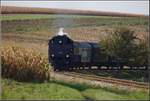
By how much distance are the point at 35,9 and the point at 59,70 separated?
92.7 inches

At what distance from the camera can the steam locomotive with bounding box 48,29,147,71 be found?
16.1 metres

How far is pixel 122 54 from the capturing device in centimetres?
1589

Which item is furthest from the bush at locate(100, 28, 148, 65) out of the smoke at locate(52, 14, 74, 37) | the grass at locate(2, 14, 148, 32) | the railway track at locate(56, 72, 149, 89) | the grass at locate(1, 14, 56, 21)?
the grass at locate(1, 14, 56, 21)

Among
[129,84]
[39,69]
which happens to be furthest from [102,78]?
[39,69]

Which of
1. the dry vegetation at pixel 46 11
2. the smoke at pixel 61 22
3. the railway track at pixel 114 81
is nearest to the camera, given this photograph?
the railway track at pixel 114 81

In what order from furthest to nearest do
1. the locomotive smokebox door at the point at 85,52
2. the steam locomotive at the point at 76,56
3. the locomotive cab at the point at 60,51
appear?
the locomotive smokebox door at the point at 85,52 < the locomotive cab at the point at 60,51 < the steam locomotive at the point at 76,56

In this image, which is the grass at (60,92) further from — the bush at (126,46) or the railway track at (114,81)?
the bush at (126,46)

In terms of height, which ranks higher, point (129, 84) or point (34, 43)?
point (34, 43)

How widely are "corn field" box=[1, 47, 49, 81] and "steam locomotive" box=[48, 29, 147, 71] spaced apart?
0.93 m

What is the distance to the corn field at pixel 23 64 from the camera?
1467 cm

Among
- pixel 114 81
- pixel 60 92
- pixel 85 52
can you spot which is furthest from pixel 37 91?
pixel 85 52

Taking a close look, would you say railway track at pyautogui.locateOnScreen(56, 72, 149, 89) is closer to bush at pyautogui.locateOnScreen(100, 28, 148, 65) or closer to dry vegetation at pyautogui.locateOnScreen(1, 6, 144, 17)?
bush at pyautogui.locateOnScreen(100, 28, 148, 65)

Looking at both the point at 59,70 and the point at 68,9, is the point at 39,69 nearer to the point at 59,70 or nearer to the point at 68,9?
the point at 59,70

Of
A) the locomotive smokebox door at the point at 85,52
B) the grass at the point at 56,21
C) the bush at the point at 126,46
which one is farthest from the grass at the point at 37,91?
the locomotive smokebox door at the point at 85,52
